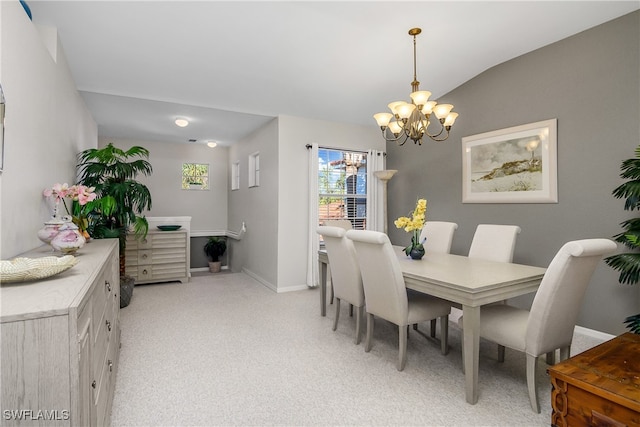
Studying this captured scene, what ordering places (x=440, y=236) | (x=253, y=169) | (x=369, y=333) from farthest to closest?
1. (x=253, y=169)
2. (x=440, y=236)
3. (x=369, y=333)

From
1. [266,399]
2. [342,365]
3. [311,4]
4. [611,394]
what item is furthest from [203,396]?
[311,4]

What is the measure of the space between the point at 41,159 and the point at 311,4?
228 centimetres

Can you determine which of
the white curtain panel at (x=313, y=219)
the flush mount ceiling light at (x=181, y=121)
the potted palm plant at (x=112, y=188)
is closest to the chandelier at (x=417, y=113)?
the white curtain panel at (x=313, y=219)

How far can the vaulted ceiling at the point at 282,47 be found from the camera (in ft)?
8.68

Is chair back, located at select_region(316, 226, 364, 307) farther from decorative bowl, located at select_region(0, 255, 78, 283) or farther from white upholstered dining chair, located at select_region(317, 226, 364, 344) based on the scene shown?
decorative bowl, located at select_region(0, 255, 78, 283)

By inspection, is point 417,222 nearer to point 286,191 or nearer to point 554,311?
point 554,311

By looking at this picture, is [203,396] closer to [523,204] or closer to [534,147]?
[523,204]

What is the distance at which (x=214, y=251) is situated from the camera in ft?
21.3

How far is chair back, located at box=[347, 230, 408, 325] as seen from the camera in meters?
2.33

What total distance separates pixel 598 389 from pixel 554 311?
1.90ft

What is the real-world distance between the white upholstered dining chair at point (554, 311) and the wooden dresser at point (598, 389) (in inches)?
9.7

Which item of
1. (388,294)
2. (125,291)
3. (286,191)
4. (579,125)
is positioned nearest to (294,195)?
(286,191)

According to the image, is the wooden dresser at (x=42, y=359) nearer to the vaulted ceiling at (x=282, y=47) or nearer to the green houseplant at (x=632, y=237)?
the vaulted ceiling at (x=282, y=47)

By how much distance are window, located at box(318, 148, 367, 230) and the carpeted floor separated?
1885 mm
